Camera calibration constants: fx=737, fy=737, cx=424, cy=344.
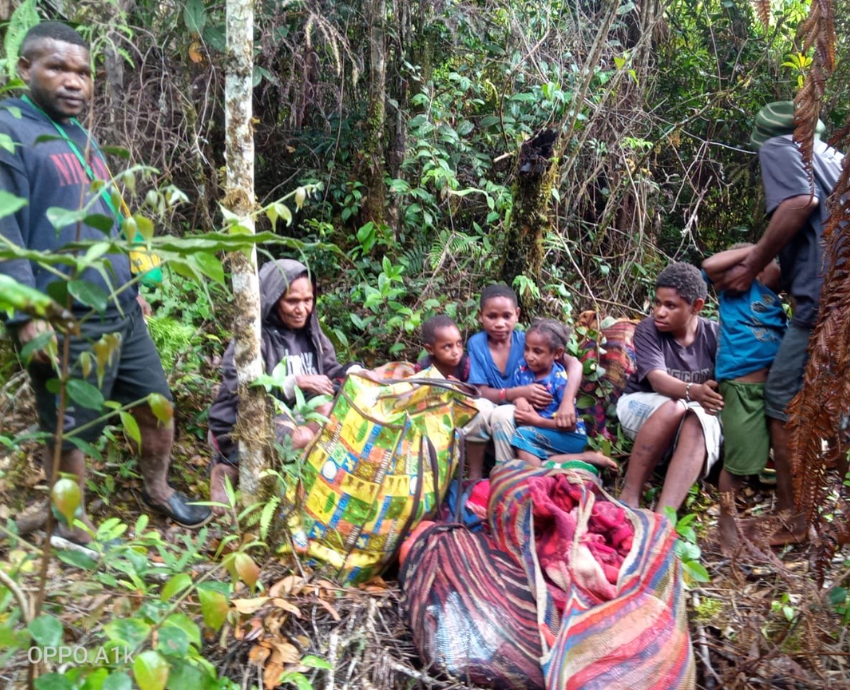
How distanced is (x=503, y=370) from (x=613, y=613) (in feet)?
6.40

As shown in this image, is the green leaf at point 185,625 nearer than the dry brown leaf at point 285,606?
Yes

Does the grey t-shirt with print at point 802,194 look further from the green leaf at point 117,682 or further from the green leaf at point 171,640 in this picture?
the green leaf at point 117,682

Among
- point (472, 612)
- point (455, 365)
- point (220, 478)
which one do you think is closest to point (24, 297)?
point (472, 612)

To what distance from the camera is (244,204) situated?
2863mm

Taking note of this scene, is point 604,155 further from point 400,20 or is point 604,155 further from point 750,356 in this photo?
point 750,356

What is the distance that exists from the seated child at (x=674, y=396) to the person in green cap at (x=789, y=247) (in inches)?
11.6

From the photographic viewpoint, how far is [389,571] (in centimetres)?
318

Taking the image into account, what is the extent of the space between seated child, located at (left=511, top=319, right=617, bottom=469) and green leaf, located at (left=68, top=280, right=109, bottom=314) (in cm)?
274

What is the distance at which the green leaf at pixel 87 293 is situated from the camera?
139 centimetres

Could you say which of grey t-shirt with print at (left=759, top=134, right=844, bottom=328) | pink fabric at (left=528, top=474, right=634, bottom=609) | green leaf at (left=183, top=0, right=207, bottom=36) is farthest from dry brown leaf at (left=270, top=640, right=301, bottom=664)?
green leaf at (left=183, top=0, right=207, bottom=36)

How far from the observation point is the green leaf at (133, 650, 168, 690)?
157cm

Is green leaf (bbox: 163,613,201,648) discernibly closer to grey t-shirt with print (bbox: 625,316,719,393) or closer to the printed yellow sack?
the printed yellow sack

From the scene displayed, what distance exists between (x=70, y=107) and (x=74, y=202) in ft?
1.33

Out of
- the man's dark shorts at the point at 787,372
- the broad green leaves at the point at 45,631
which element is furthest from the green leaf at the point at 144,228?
the man's dark shorts at the point at 787,372
